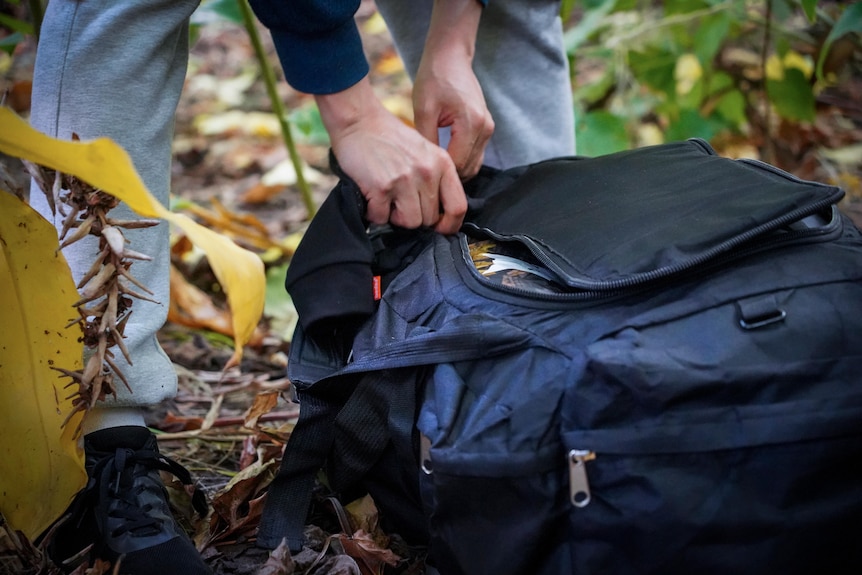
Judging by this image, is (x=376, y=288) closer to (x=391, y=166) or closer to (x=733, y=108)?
(x=391, y=166)

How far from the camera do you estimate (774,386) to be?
741 millimetres

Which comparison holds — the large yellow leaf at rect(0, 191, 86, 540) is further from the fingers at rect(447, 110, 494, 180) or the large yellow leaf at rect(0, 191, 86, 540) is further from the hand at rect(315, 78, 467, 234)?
the fingers at rect(447, 110, 494, 180)

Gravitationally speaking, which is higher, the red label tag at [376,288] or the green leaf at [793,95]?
the red label tag at [376,288]

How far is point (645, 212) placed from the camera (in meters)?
0.89

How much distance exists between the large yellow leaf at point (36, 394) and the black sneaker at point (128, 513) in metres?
0.03

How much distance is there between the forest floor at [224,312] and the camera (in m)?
0.99

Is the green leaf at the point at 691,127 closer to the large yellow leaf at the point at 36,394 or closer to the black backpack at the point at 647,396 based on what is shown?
the black backpack at the point at 647,396

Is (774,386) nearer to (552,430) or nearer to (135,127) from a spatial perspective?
(552,430)

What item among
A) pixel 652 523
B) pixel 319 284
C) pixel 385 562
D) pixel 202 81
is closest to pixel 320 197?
pixel 202 81

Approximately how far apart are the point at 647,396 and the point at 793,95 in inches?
61.8

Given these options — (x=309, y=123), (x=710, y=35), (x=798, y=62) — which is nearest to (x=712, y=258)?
(x=309, y=123)

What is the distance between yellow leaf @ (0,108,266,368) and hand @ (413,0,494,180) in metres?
0.53

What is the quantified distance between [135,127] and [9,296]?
0.27 metres

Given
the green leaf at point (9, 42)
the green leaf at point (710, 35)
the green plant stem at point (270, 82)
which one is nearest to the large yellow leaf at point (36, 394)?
the green leaf at point (9, 42)
